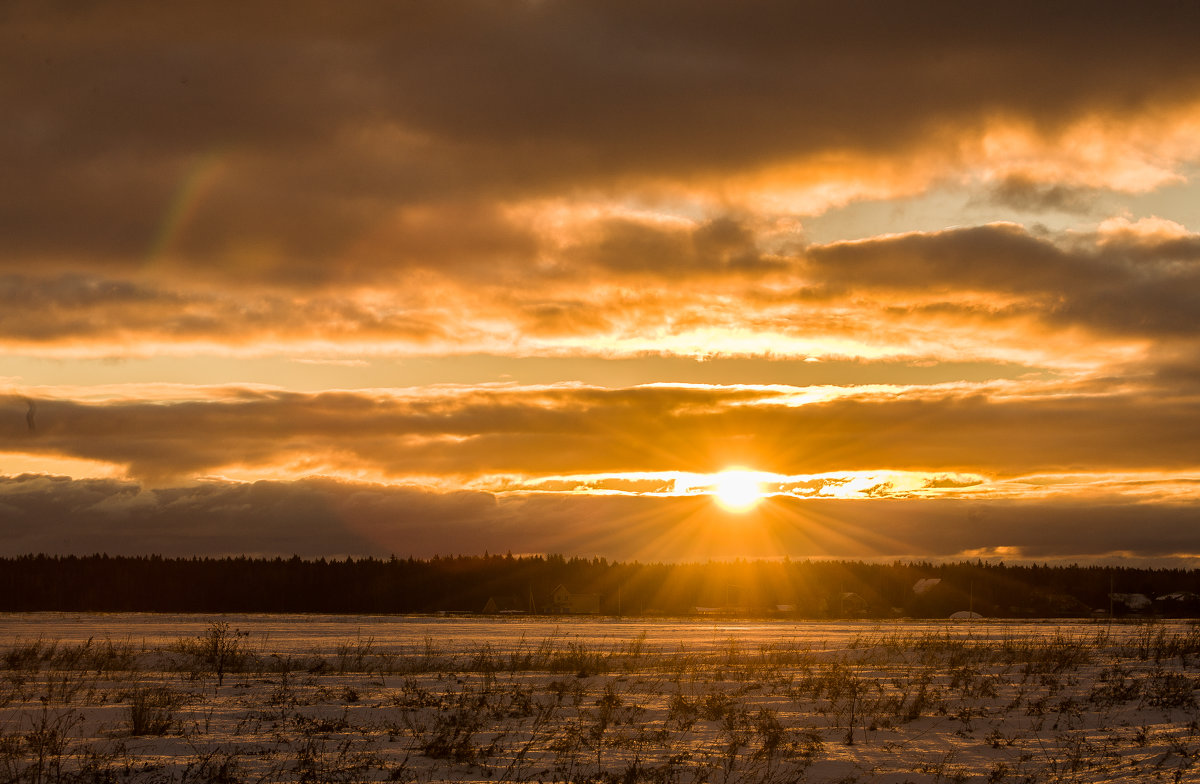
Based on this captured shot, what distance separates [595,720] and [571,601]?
14644 cm

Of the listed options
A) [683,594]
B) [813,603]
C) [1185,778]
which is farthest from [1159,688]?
[683,594]

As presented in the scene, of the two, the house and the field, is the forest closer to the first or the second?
the house

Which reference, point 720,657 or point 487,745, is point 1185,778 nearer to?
point 487,745

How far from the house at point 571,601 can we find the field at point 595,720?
12526 cm

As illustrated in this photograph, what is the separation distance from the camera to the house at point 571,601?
158 m

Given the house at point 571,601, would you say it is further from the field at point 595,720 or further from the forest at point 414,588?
the field at point 595,720

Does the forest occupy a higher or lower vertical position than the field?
lower

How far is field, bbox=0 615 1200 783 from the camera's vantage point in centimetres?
1608

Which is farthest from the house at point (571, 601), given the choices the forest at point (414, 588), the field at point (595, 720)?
the field at point (595, 720)

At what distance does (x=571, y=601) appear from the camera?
16488cm

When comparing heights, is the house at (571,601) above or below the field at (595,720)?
below

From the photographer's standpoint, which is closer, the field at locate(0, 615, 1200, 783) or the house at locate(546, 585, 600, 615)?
the field at locate(0, 615, 1200, 783)

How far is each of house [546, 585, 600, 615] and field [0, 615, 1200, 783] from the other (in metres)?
125

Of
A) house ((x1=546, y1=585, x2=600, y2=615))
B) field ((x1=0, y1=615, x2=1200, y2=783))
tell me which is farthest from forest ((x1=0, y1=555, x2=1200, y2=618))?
field ((x1=0, y1=615, x2=1200, y2=783))
